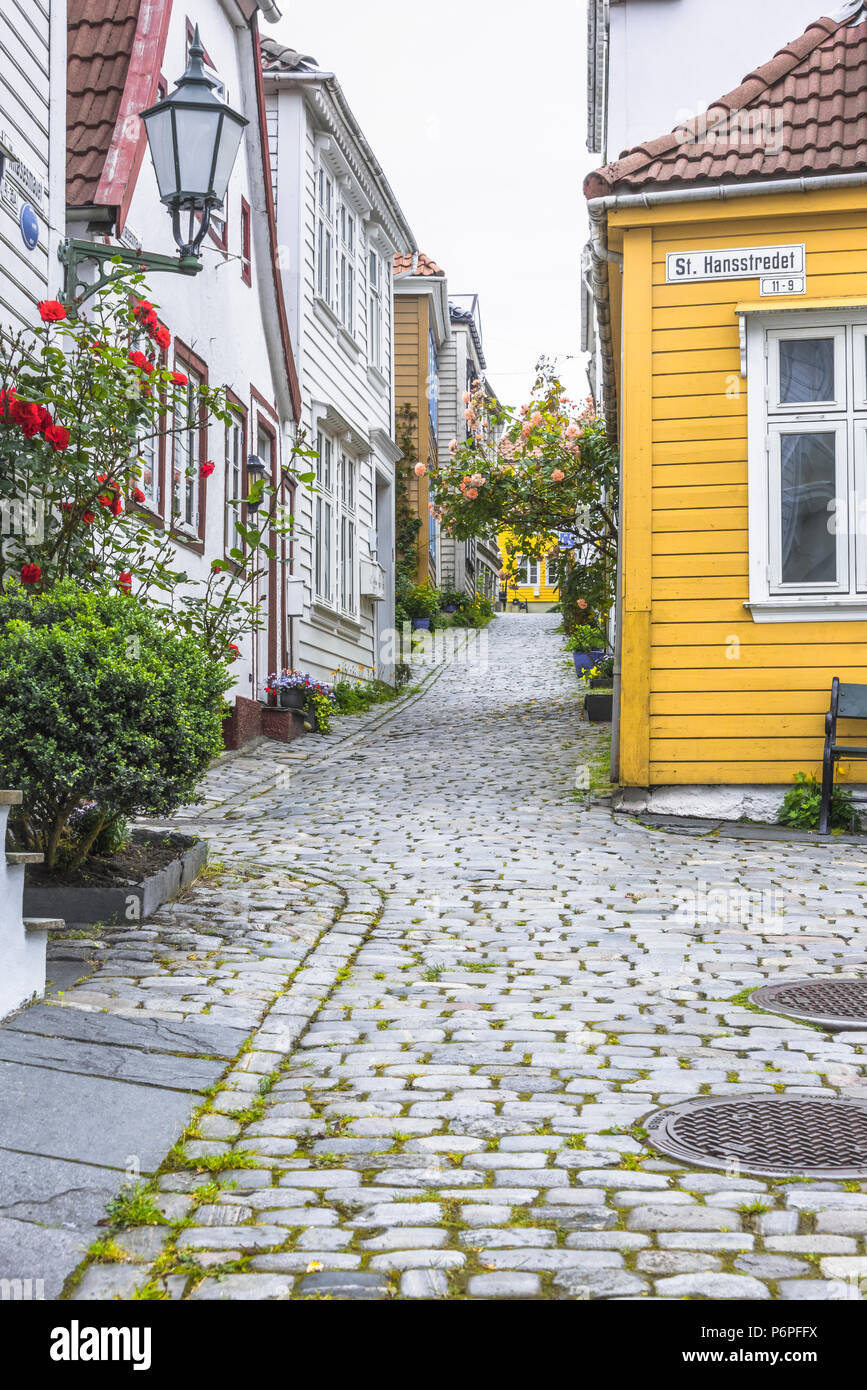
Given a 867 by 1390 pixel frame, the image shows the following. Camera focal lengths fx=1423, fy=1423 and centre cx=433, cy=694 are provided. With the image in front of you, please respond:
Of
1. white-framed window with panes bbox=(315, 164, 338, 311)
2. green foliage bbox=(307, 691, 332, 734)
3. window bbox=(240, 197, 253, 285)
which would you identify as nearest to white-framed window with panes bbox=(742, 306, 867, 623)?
window bbox=(240, 197, 253, 285)

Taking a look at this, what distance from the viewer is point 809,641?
10164 mm

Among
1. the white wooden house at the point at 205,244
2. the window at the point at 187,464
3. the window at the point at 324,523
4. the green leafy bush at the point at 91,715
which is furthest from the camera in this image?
the window at the point at 324,523

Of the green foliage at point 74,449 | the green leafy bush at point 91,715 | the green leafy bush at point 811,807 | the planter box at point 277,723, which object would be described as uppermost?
the green foliage at point 74,449

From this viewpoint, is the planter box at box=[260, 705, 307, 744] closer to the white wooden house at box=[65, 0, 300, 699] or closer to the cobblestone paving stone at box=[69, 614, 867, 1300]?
the white wooden house at box=[65, 0, 300, 699]

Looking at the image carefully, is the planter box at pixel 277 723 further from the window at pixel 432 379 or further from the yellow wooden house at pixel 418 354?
the window at pixel 432 379

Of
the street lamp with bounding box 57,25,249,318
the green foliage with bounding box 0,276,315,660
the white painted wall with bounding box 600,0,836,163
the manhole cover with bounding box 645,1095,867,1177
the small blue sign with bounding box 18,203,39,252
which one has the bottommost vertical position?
the manhole cover with bounding box 645,1095,867,1177

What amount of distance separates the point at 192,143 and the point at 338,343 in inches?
457

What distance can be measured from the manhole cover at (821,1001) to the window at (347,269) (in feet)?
48.4

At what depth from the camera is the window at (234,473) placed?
1427 centimetres

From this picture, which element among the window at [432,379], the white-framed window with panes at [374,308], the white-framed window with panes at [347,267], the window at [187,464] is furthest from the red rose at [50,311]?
the window at [432,379]

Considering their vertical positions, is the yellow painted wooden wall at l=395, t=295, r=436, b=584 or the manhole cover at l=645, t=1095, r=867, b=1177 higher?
the yellow painted wooden wall at l=395, t=295, r=436, b=584

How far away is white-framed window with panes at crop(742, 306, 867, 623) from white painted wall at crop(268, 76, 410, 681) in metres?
4.76

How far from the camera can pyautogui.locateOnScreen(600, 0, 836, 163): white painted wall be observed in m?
Result: 14.4

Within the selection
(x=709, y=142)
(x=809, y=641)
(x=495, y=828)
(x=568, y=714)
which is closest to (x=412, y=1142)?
(x=495, y=828)
